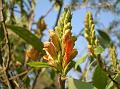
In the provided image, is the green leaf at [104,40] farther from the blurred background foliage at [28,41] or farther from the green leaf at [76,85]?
the green leaf at [76,85]

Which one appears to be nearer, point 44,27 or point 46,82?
point 44,27

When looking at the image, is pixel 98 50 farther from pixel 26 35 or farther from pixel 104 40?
pixel 104 40

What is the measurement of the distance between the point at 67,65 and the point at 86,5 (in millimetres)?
1742

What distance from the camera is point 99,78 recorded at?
87 centimetres

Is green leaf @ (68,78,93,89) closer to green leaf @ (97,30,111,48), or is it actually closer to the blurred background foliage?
the blurred background foliage

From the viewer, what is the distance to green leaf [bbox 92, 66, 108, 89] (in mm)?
852

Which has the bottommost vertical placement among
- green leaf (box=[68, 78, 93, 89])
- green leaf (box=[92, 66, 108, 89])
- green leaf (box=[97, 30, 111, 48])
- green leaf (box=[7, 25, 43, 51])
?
green leaf (box=[97, 30, 111, 48])

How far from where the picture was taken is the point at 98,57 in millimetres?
928

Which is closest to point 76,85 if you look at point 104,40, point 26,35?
point 26,35

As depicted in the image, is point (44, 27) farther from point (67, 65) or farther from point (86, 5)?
point (67, 65)

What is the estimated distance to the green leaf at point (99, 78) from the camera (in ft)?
2.80

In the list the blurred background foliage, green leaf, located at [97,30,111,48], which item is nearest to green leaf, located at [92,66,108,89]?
the blurred background foliage

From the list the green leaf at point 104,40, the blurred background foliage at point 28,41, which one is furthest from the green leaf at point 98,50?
the green leaf at point 104,40

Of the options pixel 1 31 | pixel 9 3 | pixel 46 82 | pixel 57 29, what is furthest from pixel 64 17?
pixel 46 82
